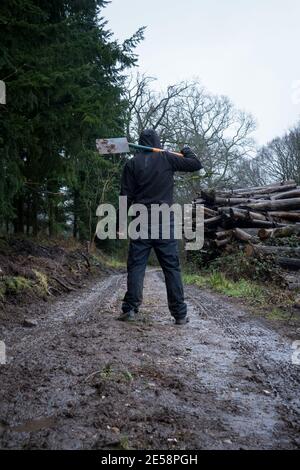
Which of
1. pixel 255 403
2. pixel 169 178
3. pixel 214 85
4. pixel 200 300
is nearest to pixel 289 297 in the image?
pixel 200 300

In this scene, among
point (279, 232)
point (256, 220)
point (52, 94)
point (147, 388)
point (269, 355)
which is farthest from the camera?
point (256, 220)

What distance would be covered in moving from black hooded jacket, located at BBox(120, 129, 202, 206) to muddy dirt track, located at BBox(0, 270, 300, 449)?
1612 millimetres

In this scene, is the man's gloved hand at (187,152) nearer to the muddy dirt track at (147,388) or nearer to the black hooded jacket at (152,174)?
the black hooded jacket at (152,174)

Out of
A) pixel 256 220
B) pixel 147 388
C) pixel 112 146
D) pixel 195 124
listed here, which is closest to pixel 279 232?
pixel 256 220

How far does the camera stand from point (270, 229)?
1068 cm

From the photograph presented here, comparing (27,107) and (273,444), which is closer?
(273,444)

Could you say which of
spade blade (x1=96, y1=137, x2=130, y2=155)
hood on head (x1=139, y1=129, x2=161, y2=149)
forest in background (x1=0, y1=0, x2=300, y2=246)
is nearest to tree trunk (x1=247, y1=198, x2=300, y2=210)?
forest in background (x1=0, y1=0, x2=300, y2=246)

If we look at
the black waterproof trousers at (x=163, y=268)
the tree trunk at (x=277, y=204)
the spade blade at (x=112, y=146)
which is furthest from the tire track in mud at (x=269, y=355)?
the tree trunk at (x=277, y=204)

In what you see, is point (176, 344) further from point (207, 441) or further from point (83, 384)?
point (207, 441)

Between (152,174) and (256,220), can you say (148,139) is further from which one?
A: (256,220)

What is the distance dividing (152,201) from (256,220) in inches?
279

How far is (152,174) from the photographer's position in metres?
5.11

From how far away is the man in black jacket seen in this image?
5.00 meters
